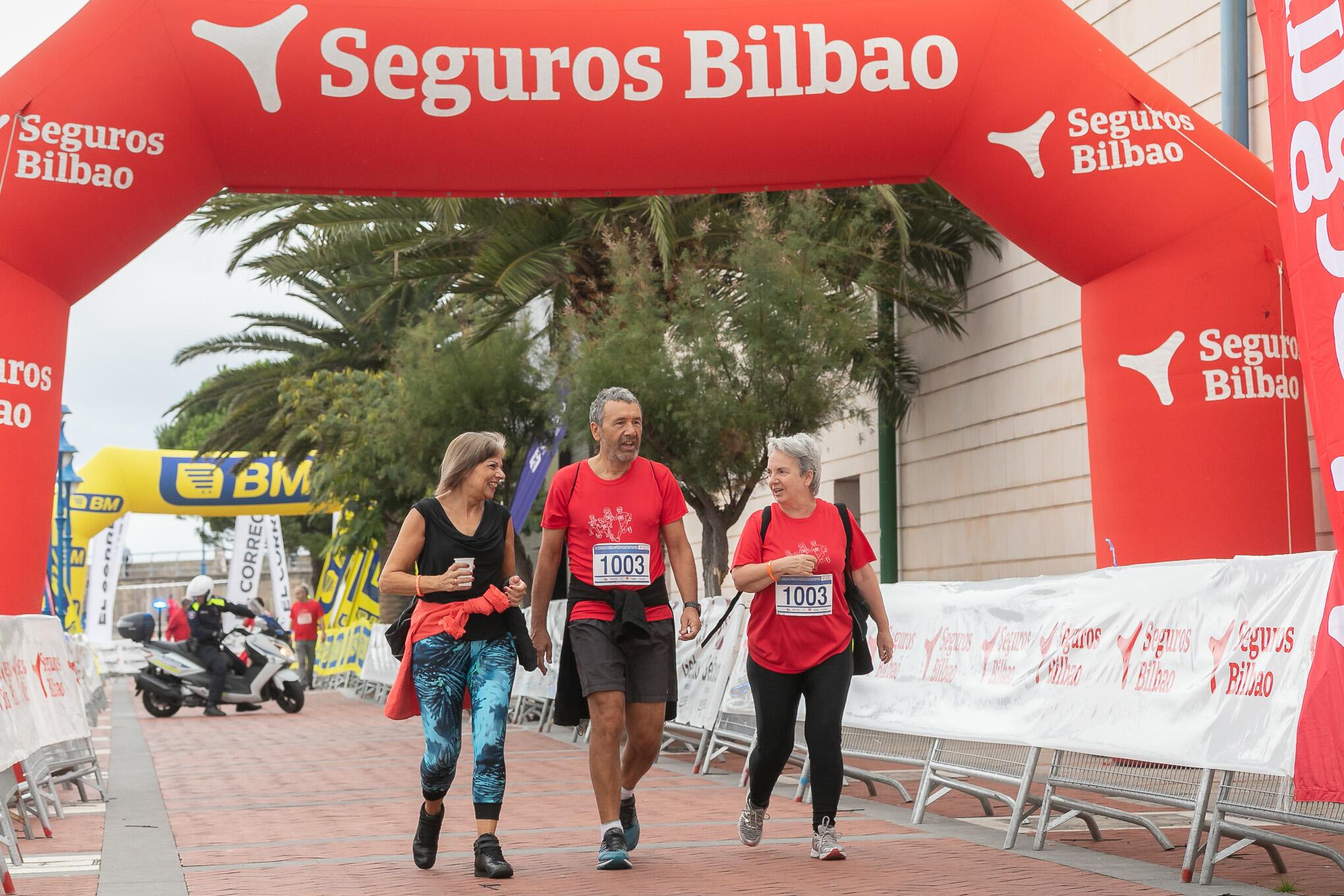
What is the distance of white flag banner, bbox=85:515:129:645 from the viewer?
41.0m

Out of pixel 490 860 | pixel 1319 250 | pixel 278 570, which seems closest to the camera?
pixel 1319 250

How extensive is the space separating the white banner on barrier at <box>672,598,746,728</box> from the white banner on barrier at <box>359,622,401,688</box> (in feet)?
39.2

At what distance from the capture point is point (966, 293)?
650 inches

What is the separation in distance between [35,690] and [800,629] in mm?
4444

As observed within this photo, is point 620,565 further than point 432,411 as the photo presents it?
No

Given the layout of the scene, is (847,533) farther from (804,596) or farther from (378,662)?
(378,662)

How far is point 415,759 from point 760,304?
504cm

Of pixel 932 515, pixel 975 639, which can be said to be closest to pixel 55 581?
pixel 932 515

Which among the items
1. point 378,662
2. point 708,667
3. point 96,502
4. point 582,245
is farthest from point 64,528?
point 708,667

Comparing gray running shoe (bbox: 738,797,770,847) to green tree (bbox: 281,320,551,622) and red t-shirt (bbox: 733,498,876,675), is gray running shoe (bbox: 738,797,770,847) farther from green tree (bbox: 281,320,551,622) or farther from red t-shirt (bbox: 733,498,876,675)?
green tree (bbox: 281,320,551,622)

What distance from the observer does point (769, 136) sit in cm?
998

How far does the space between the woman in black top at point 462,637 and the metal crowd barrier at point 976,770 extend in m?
2.50

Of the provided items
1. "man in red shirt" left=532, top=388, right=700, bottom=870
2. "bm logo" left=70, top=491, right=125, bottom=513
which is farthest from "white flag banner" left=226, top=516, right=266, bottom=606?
"man in red shirt" left=532, top=388, right=700, bottom=870

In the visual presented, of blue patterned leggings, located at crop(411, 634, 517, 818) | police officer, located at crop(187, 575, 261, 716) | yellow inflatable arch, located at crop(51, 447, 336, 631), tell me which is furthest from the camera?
yellow inflatable arch, located at crop(51, 447, 336, 631)
